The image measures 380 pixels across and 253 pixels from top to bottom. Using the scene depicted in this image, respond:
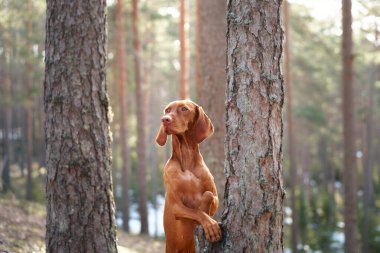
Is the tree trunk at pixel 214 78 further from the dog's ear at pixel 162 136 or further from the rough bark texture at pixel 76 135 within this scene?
the dog's ear at pixel 162 136

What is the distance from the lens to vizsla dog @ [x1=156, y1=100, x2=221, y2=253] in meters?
4.55

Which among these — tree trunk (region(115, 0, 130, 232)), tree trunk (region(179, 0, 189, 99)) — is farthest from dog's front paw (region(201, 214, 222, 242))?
tree trunk (region(115, 0, 130, 232))

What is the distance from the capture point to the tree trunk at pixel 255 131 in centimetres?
412

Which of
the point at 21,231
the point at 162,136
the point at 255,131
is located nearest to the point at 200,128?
the point at 162,136

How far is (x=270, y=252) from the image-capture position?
13.5 feet

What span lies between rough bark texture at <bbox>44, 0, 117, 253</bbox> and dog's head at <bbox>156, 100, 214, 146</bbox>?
865 millimetres

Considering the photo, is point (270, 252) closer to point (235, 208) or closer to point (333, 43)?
point (235, 208)

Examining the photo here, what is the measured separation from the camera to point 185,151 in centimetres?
470

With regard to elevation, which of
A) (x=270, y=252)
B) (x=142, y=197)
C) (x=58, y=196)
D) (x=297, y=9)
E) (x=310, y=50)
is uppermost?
(x=297, y=9)

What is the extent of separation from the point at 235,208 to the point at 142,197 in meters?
15.1

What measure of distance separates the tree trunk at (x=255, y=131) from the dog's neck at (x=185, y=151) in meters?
0.56

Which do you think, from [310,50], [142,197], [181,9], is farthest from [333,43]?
[142,197]

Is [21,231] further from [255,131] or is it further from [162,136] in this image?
[255,131]

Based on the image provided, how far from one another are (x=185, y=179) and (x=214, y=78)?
468cm
